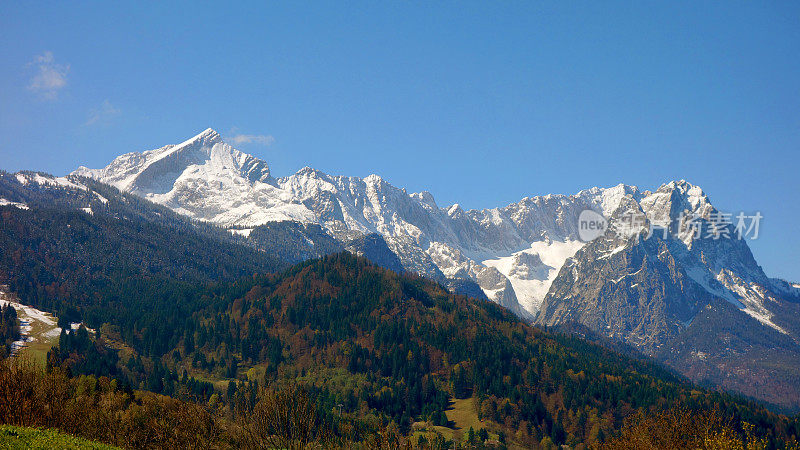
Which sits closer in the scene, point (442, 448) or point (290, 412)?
point (290, 412)

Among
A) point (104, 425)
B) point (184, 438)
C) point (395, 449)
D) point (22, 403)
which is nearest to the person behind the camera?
point (395, 449)

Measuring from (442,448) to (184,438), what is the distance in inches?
5051

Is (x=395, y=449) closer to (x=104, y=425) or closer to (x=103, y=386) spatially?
(x=104, y=425)

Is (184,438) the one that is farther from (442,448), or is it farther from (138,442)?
(442,448)

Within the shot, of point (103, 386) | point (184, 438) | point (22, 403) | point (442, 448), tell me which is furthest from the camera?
point (442, 448)

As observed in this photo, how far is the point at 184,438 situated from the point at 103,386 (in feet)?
238

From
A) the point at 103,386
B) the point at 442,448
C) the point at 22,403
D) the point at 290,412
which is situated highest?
the point at 290,412

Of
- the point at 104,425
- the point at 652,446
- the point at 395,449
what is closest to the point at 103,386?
the point at 104,425

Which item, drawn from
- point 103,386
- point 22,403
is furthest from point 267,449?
point 103,386

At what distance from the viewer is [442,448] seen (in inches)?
7628

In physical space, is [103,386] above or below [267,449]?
below

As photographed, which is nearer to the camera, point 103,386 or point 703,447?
point 703,447

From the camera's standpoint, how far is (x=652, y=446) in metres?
83.5

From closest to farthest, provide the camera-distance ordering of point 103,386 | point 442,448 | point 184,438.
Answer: point 184,438 → point 103,386 → point 442,448
